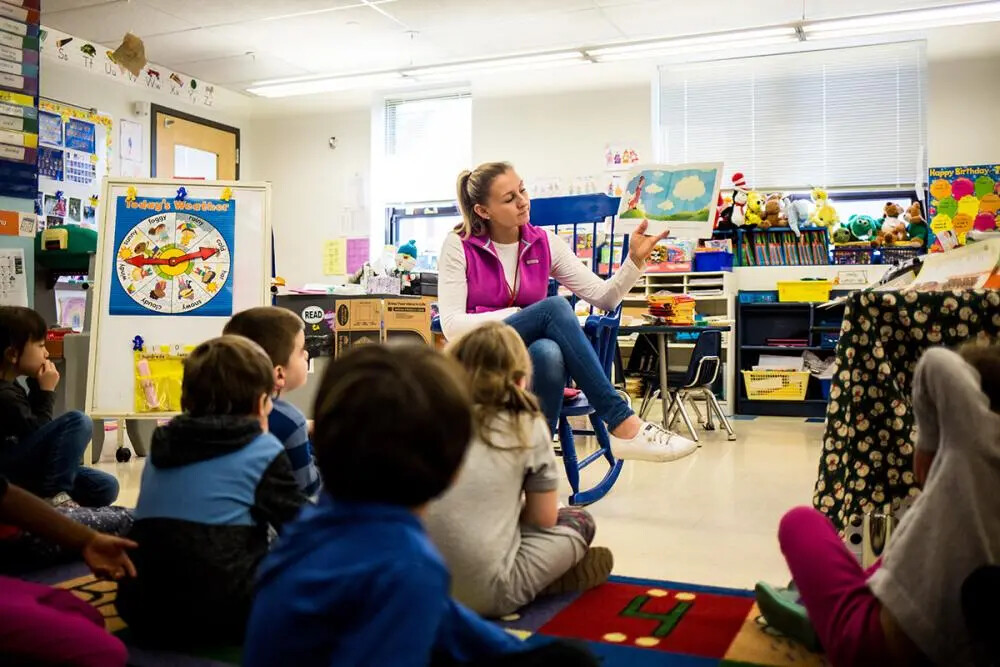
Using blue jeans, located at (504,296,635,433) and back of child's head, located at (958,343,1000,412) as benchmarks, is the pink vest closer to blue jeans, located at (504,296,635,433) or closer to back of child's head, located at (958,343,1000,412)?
blue jeans, located at (504,296,635,433)

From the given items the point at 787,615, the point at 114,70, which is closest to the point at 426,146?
the point at 114,70

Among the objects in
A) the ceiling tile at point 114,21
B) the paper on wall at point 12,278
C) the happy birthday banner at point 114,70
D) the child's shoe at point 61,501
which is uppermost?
the ceiling tile at point 114,21

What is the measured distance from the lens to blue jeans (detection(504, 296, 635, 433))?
2488 mm

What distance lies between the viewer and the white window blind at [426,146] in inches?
299

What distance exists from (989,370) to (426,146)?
689 centimetres

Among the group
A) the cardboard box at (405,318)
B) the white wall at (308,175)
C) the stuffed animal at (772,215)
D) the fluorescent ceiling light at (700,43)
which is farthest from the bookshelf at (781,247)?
the white wall at (308,175)

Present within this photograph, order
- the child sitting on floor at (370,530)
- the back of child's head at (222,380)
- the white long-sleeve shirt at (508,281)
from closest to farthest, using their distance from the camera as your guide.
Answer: the child sitting on floor at (370,530), the back of child's head at (222,380), the white long-sleeve shirt at (508,281)

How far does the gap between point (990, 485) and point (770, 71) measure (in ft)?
20.0

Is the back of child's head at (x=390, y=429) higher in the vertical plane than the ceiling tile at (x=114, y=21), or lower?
lower

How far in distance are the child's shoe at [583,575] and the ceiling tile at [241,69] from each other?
5.72 meters

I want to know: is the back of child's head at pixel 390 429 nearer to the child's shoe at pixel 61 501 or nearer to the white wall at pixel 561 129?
the child's shoe at pixel 61 501

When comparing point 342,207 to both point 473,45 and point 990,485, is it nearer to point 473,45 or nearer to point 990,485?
point 473,45

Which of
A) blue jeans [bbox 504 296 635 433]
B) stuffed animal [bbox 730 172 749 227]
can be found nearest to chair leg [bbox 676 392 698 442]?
stuffed animal [bbox 730 172 749 227]

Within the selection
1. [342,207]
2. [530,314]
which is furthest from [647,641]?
[342,207]
